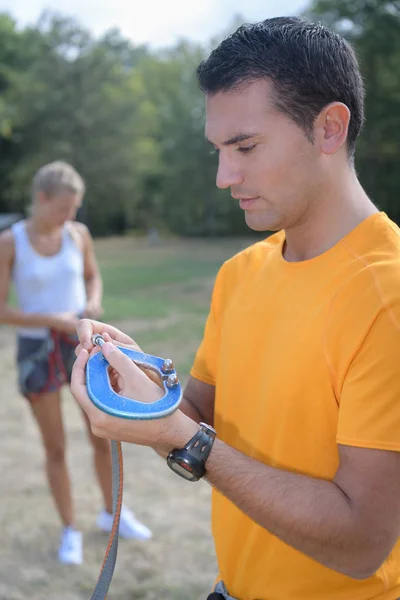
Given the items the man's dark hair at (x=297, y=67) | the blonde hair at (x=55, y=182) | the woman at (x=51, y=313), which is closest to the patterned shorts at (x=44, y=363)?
the woman at (x=51, y=313)

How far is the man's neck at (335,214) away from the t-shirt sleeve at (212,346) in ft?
1.25

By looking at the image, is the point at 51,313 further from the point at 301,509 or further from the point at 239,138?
the point at 301,509

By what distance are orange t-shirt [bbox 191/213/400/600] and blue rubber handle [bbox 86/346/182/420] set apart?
0.96ft

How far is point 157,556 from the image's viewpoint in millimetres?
4172

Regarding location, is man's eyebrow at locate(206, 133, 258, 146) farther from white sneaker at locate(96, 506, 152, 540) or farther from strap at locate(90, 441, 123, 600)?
white sneaker at locate(96, 506, 152, 540)

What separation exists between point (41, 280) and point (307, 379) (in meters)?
3.07

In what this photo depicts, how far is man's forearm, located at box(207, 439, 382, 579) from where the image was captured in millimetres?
1283

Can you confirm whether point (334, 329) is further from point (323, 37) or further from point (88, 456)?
point (88, 456)

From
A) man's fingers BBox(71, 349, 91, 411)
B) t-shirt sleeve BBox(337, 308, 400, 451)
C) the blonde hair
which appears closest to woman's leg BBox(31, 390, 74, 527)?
the blonde hair

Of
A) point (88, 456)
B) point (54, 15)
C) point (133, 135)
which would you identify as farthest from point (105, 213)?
point (88, 456)

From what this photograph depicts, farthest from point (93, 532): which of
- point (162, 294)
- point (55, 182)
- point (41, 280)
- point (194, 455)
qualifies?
point (162, 294)

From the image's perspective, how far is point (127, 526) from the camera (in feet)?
14.4

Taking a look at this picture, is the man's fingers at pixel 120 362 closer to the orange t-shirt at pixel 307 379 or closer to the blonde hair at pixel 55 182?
the orange t-shirt at pixel 307 379

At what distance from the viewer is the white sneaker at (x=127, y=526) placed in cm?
438
